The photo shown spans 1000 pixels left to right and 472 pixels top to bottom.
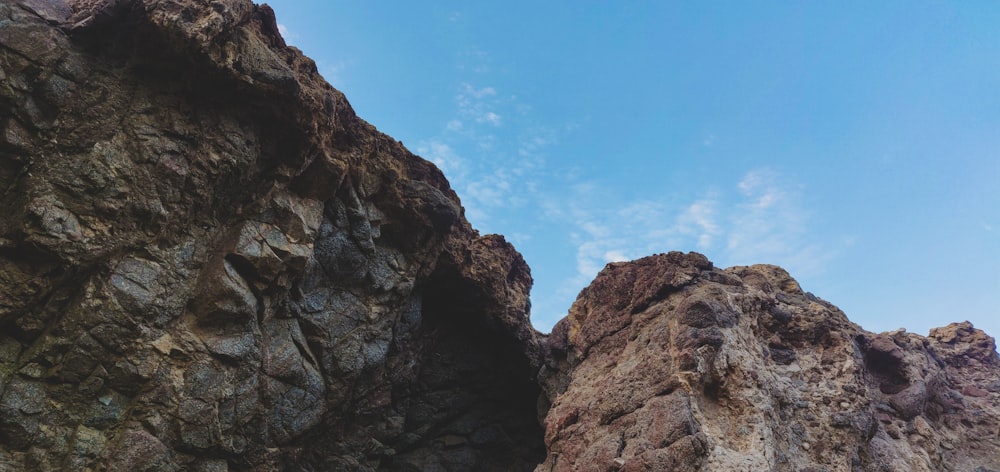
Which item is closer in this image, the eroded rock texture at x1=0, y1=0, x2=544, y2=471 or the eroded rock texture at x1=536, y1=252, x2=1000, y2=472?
the eroded rock texture at x1=0, y1=0, x2=544, y2=471

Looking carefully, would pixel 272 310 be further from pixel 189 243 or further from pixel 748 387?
pixel 748 387

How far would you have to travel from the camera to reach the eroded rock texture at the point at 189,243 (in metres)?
10.4

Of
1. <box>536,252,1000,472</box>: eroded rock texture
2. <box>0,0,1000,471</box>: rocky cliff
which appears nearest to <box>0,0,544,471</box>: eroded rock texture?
<box>0,0,1000,471</box>: rocky cliff

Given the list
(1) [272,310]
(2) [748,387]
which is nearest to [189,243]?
(1) [272,310]

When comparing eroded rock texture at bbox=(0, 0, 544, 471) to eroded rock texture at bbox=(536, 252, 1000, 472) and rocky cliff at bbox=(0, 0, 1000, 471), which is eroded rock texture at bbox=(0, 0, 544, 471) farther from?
eroded rock texture at bbox=(536, 252, 1000, 472)

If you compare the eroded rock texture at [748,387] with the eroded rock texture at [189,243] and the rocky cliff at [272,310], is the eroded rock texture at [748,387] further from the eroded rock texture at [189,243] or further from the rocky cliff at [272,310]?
the eroded rock texture at [189,243]

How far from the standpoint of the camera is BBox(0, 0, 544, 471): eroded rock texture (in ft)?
34.1

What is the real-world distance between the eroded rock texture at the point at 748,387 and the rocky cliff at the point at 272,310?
2.5 inches

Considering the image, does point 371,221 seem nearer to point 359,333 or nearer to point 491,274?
point 359,333

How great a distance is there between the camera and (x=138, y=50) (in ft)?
38.3

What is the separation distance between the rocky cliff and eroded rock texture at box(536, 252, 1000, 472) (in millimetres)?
64

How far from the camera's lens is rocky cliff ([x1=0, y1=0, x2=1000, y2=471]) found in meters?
10.5

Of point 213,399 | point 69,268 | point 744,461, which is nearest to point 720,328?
point 744,461

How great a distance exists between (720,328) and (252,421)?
12133 mm
